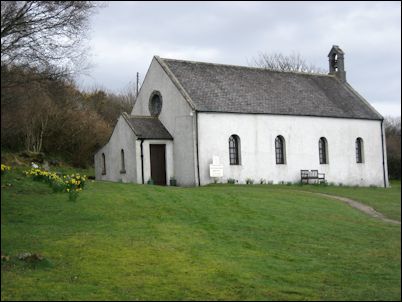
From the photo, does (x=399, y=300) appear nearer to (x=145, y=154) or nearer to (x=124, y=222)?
(x=124, y=222)

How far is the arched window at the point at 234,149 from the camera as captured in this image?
3376cm

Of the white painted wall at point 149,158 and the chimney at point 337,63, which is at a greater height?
the chimney at point 337,63

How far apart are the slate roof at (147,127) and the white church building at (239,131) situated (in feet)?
0.22

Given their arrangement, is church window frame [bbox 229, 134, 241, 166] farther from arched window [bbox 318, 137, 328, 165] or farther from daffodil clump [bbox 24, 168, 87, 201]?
daffodil clump [bbox 24, 168, 87, 201]

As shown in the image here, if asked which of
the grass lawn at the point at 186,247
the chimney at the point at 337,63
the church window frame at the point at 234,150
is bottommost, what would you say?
the grass lawn at the point at 186,247

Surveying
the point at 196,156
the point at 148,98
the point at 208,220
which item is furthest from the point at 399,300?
the point at 148,98

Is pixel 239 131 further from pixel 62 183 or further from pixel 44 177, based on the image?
pixel 62 183

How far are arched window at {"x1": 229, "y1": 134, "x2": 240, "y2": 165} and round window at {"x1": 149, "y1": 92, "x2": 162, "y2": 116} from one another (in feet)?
17.1

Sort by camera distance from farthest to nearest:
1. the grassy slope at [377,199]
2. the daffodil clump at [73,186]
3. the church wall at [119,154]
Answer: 1. the church wall at [119,154]
2. the grassy slope at [377,199]
3. the daffodil clump at [73,186]

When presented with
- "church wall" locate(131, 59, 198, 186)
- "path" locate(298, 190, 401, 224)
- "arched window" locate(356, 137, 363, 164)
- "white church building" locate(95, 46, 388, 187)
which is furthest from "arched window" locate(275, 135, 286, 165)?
"arched window" locate(356, 137, 363, 164)

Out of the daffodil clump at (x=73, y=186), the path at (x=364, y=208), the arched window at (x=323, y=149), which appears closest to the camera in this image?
the daffodil clump at (x=73, y=186)

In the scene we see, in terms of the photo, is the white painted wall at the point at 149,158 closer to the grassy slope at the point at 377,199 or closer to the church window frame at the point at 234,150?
the church window frame at the point at 234,150

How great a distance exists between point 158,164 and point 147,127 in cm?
244

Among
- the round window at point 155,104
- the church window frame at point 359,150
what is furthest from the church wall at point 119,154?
the church window frame at point 359,150
